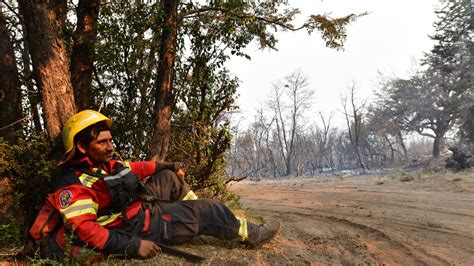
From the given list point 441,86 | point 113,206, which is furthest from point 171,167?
point 441,86

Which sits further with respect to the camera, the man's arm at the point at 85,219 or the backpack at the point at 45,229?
the backpack at the point at 45,229

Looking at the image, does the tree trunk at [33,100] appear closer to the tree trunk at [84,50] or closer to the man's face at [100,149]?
the tree trunk at [84,50]

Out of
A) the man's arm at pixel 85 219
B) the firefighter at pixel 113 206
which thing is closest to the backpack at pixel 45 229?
the firefighter at pixel 113 206

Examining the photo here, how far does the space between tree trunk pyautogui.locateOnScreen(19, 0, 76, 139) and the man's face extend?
1.45 meters

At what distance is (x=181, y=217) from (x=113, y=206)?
2.32ft

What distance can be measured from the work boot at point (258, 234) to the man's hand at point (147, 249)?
1.22 m

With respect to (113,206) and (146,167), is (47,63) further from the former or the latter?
(113,206)

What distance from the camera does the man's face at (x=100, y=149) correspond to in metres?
3.71

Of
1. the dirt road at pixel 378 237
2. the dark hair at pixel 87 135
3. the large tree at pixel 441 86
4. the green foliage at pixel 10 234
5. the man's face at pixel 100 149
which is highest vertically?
the large tree at pixel 441 86

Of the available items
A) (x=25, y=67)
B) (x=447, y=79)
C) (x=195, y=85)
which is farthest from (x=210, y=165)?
(x=447, y=79)

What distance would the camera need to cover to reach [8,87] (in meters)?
5.42

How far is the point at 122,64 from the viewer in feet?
24.2

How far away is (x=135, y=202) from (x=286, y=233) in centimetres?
319

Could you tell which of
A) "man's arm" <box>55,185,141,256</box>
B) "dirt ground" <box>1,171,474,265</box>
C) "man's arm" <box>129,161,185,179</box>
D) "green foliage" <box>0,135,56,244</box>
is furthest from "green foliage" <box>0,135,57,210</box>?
"dirt ground" <box>1,171,474,265</box>
